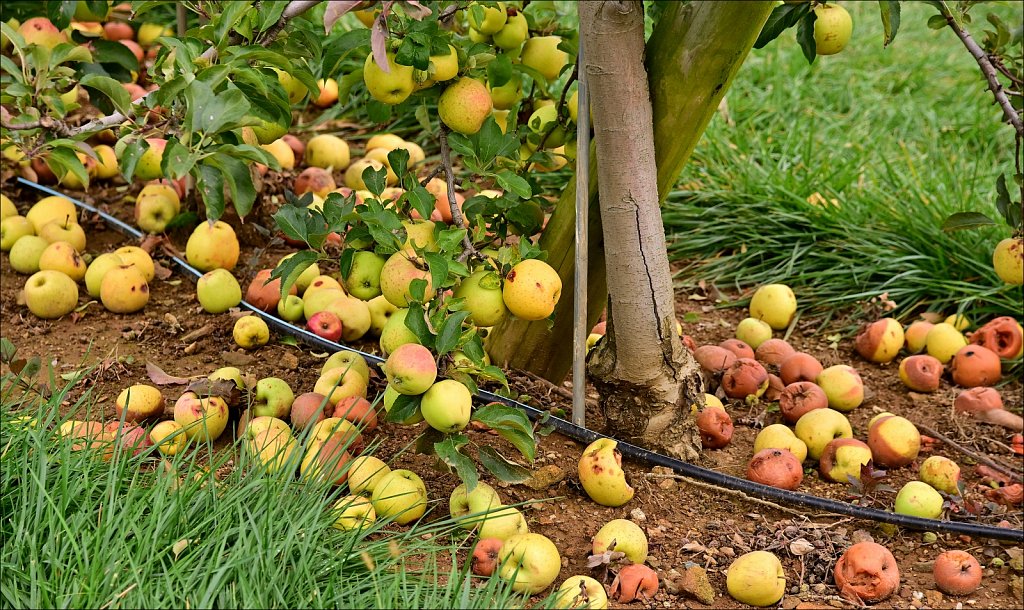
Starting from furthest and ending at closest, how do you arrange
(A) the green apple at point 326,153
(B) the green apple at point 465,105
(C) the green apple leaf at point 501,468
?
(A) the green apple at point 326,153 → (B) the green apple at point 465,105 → (C) the green apple leaf at point 501,468

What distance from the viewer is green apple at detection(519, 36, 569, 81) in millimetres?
2410

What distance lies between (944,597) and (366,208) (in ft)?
4.60

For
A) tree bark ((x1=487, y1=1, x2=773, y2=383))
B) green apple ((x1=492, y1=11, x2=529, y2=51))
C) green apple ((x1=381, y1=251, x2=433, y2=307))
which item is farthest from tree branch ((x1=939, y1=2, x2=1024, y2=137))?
green apple ((x1=381, y1=251, x2=433, y2=307))

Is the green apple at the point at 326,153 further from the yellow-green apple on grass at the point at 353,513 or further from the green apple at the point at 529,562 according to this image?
the green apple at the point at 529,562

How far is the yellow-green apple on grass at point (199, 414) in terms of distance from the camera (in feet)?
7.38

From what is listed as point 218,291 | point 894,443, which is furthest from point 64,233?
point 894,443

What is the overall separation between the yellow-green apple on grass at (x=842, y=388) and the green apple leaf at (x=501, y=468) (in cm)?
109

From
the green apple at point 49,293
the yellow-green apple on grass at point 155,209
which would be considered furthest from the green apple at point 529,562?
the yellow-green apple on grass at point 155,209

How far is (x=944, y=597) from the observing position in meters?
2.00

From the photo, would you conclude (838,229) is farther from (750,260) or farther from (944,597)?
(944,597)

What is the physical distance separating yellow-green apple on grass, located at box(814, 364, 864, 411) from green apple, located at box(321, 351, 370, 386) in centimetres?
124

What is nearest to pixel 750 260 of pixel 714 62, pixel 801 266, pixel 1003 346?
pixel 801 266

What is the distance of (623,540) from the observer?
6.52 feet

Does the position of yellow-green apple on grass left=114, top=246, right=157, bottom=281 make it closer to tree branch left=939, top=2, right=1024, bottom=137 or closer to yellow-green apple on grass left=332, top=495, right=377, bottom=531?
yellow-green apple on grass left=332, top=495, right=377, bottom=531
